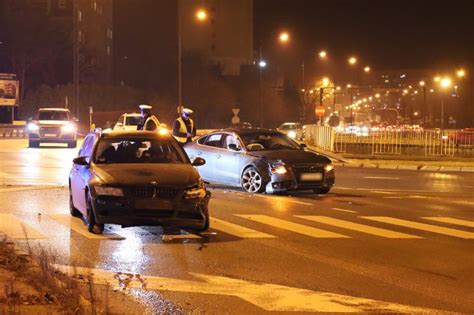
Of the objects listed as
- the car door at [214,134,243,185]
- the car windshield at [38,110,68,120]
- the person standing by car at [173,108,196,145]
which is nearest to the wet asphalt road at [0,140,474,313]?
the car door at [214,134,243,185]

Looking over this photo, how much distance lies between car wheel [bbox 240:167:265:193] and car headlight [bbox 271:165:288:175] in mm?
400

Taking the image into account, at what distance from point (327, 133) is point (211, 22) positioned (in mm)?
86691

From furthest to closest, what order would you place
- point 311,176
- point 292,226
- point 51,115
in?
point 51,115 → point 311,176 → point 292,226

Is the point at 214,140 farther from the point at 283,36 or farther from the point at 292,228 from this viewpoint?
the point at 283,36

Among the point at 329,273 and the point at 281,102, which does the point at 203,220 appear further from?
the point at 281,102

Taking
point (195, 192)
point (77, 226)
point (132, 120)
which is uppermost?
point (132, 120)

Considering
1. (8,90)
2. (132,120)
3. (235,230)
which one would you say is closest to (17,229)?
(235,230)

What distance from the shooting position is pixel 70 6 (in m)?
84.5

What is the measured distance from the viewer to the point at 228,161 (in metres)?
16.9

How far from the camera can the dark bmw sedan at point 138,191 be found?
9906mm

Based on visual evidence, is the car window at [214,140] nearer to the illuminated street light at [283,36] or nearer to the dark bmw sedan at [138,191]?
the dark bmw sedan at [138,191]

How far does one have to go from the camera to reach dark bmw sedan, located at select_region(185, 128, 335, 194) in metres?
15.6

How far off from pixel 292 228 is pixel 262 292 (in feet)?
13.4

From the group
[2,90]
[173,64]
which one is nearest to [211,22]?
[173,64]
